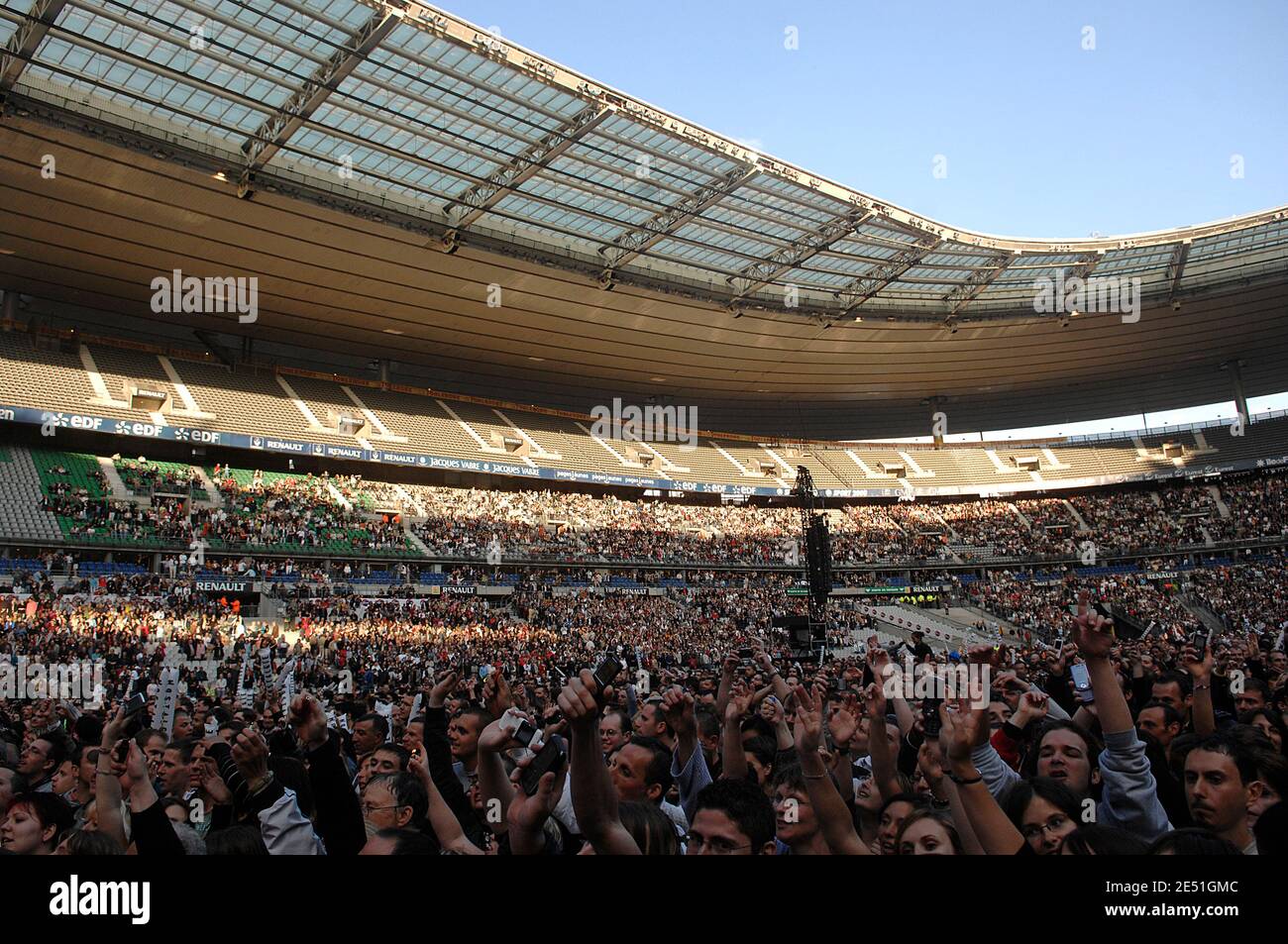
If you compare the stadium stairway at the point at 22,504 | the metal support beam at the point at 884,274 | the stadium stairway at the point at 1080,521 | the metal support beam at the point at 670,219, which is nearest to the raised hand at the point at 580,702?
the metal support beam at the point at 670,219

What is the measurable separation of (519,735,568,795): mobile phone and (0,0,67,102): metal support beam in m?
23.4

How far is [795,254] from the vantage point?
33781mm

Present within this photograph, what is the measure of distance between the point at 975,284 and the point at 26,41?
3404cm

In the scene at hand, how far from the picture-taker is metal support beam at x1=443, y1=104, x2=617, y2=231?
2509 centimetres

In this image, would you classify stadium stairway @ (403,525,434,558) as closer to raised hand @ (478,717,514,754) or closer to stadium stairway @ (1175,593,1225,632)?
stadium stairway @ (1175,593,1225,632)

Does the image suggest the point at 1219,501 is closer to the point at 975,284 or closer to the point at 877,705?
the point at 975,284

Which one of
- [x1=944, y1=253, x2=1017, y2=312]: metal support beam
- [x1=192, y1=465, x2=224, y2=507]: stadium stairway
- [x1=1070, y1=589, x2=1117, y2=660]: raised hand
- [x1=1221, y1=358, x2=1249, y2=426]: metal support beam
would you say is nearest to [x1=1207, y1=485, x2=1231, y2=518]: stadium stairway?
[x1=1221, y1=358, x2=1249, y2=426]: metal support beam

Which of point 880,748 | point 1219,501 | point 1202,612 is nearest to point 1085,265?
point 1202,612

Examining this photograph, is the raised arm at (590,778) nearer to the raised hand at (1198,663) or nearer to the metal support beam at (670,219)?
the raised hand at (1198,663)

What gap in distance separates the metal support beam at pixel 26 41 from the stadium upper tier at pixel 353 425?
39.6 feet

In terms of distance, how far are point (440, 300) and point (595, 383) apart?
1259 centimetres

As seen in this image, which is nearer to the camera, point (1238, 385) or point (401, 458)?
point (401, 458)

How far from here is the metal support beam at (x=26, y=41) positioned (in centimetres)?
1916
